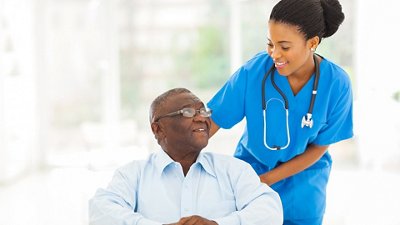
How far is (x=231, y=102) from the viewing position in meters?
2.16

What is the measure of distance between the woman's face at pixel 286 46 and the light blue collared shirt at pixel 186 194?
1.09 feet

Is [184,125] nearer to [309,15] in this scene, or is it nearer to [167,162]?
[167,162]

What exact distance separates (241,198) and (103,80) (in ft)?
14.7

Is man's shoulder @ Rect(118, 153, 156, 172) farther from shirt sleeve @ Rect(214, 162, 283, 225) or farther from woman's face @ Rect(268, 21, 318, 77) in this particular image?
woman's face @ Rect(268, 21, 318, 77)

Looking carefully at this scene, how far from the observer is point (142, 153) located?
6.30 m

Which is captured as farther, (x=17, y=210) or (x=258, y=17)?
(x=258, y=17)

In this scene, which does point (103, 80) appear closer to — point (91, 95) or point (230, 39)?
point (91, 95)

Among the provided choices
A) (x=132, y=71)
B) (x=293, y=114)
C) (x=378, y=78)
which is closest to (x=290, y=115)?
(x=293, y=114)

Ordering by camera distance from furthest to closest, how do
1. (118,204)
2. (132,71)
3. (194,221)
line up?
(132,71), (118,204), (194,221)

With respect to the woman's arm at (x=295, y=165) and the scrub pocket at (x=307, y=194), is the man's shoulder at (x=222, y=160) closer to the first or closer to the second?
the woman's arm at (x=295, y=165)

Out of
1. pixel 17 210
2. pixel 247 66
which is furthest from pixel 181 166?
pixel 17 210

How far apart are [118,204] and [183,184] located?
7.7 inches

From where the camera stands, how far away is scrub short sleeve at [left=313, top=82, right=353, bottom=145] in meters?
2.13

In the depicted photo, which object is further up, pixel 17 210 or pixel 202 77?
pixel 202 77
